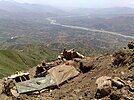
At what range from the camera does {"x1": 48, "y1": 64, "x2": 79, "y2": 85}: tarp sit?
32.6m

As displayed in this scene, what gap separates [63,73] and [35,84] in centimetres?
377

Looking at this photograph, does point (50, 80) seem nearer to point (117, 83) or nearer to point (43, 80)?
point (43, 80)

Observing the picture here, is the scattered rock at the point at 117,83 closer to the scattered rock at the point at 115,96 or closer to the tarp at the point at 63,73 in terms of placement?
the scattered rock at the point at 115,96

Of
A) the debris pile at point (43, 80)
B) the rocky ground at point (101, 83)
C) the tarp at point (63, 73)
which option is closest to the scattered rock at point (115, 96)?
the rocky ground at point (101, 83)

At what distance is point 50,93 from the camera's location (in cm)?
2927

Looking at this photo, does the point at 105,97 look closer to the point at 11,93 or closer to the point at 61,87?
the point at 61,87

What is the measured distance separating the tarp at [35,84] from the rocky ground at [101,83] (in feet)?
2.55

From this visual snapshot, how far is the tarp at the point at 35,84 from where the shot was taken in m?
29.9

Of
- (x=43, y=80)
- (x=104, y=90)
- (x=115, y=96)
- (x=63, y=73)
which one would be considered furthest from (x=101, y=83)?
(x=63, y=73)

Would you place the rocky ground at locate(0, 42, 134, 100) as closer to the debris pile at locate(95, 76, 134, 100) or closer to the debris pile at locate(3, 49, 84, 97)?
the debris pile at locate(95, 76, 134, 100)

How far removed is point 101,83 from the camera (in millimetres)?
24453

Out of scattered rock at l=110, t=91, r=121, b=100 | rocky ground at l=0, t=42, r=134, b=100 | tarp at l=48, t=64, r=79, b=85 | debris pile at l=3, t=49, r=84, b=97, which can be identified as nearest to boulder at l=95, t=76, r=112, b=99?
rocky ground at l=0, t=42, r=134, b=100

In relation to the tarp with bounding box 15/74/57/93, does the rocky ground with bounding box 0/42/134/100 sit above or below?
above

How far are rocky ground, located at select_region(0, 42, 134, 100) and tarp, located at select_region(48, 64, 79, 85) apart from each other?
69 cm
